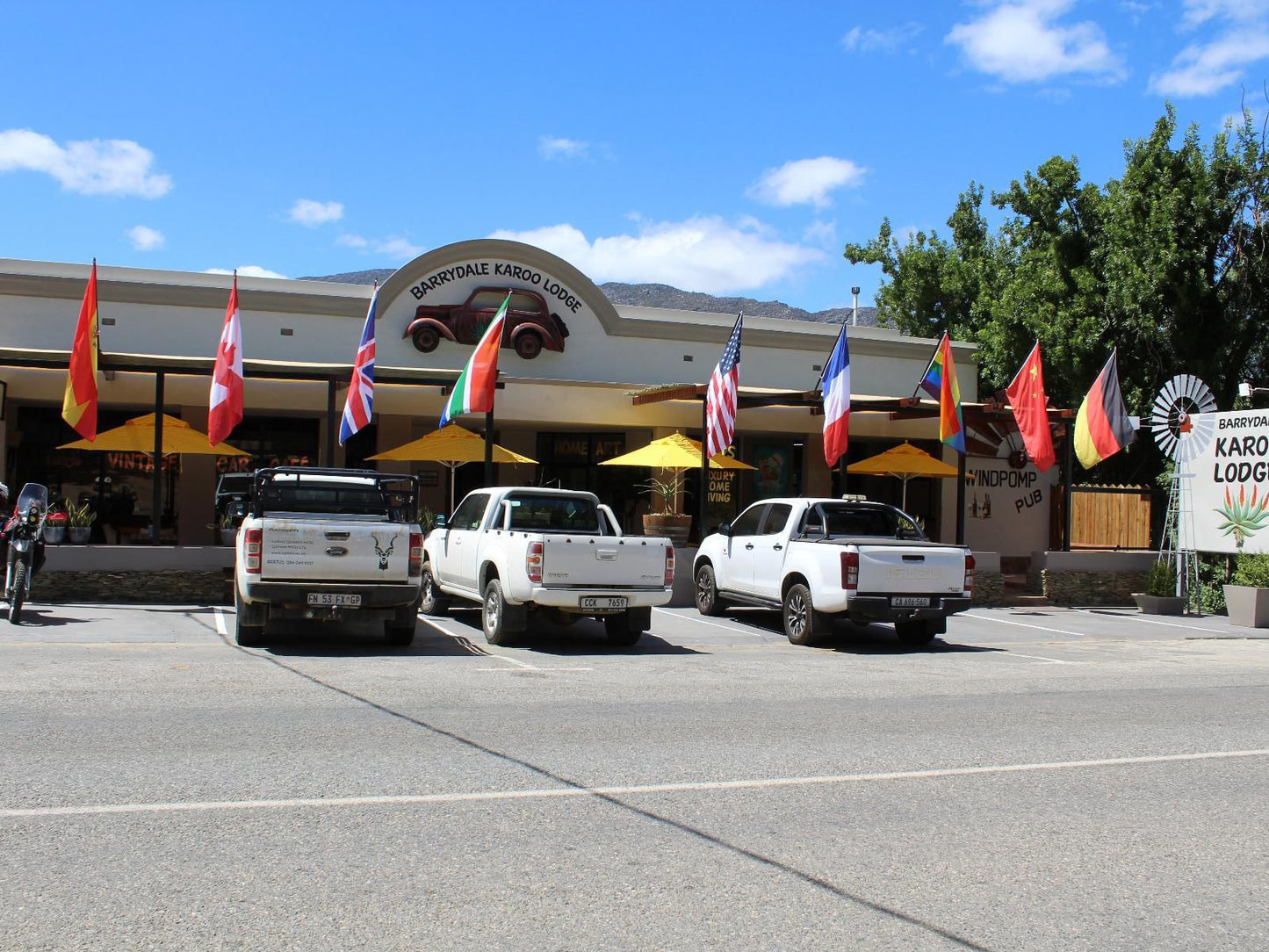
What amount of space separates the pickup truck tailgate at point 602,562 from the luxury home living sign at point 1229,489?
1276 centimetres

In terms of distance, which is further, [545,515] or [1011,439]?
[1011,439]

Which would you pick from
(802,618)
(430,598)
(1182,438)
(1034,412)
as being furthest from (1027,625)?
(430,598)

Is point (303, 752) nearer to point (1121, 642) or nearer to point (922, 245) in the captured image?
point (1121, 642)

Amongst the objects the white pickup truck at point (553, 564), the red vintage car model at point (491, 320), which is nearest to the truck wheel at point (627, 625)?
the white pickup truck at point (553, 564)

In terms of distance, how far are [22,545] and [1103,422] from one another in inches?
701

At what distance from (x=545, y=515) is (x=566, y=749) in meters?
7.01

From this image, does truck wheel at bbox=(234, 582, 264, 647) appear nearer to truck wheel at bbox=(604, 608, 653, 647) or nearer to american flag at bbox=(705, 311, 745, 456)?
truck wheel at bbox=(604, 608, 653, 647)

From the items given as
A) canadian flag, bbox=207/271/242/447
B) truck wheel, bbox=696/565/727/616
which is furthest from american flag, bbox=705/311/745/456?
canadian flag, bbox=207/271/242/447

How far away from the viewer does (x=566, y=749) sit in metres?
7.70

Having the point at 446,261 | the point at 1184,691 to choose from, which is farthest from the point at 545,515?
the point at 446,261

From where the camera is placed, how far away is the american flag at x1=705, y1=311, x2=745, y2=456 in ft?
63.2

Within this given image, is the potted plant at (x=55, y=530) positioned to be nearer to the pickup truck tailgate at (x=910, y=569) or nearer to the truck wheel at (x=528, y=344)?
the truck wheel at (x=528, y=344)

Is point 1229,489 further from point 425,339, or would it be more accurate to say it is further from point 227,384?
point 227,384

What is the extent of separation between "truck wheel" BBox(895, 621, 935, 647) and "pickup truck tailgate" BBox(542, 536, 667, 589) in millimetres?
3794
